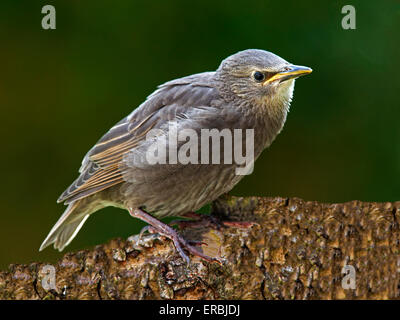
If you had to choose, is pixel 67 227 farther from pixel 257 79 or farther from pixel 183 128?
pixel 257 79

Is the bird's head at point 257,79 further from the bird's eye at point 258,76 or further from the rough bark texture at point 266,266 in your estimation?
the rough bark texture at point 266,266

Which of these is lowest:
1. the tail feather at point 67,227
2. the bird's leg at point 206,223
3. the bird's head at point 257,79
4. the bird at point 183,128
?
the tail feather at point 67,227

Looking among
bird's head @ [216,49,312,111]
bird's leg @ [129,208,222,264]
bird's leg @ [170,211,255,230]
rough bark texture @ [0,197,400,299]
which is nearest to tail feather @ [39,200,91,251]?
bird's leg @ [129,208,222,264]

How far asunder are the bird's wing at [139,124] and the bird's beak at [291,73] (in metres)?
0.48

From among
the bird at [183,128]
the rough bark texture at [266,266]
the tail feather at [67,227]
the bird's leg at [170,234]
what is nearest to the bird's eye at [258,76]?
the bird at [183,128]

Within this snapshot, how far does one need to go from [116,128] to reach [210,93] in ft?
2.58

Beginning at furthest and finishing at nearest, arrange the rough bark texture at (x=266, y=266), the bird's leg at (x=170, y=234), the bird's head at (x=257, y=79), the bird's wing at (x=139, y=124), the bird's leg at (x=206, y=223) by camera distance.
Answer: the bird's wing at (x=139, y=124)
the bird's head at (x=257, y=79)
the bird's leg at (x=206, y=223)
the bird's leg at (x=170, y=234)
the rough bark texture at (x=266, y=266)

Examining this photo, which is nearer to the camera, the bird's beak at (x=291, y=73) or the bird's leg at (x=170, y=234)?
the bird's leg at (x=170, y=234)

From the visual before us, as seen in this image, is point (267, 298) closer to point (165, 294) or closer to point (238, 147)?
point (165, 294)

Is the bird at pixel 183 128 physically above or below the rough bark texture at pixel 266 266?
above

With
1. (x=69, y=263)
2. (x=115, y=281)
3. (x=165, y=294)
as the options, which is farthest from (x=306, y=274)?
(x=69, y=263)

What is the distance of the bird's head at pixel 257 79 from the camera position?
12.2 ft

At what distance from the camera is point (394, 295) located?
2.85 meters

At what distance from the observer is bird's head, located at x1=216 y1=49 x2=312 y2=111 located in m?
3.73
